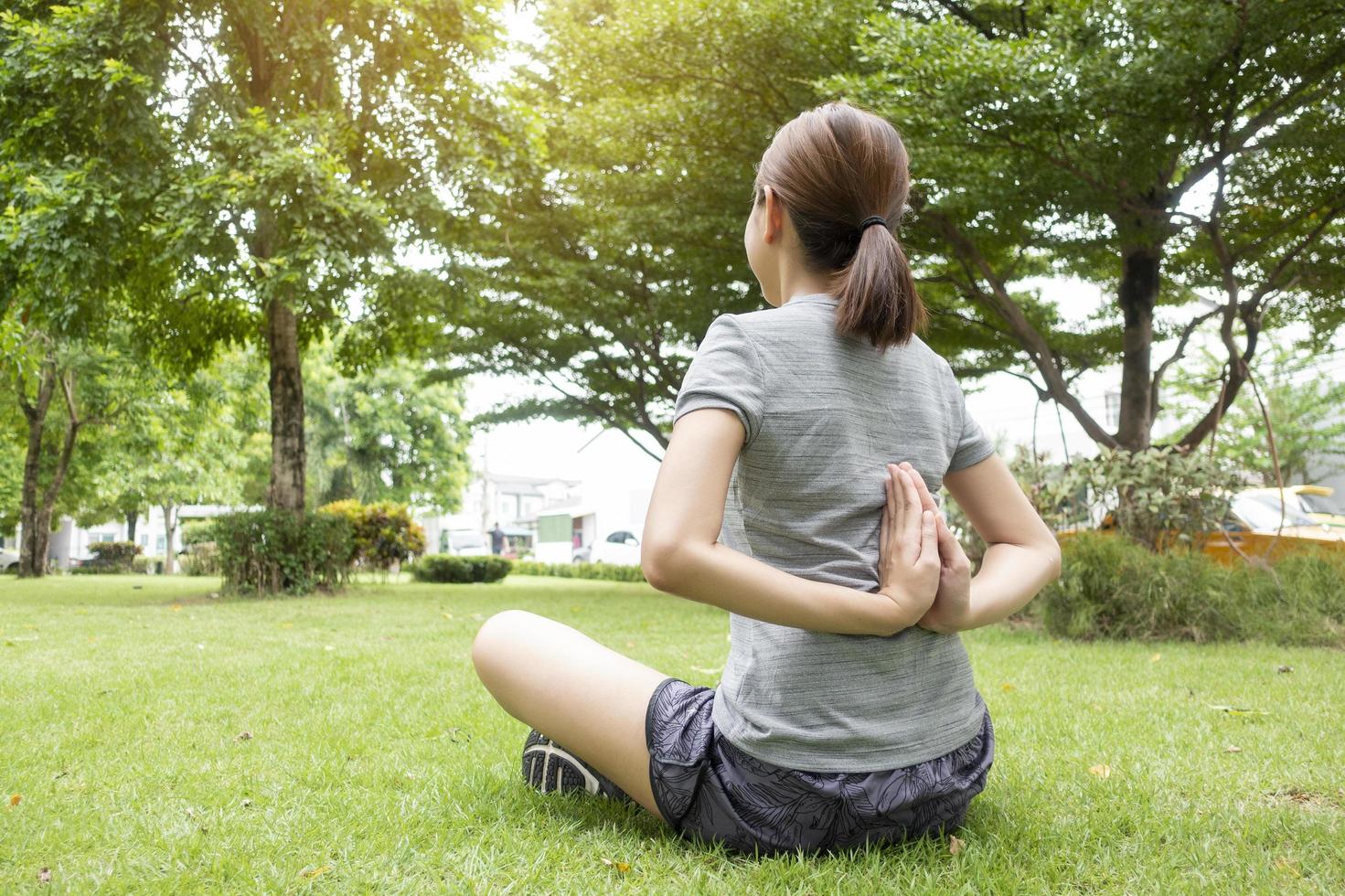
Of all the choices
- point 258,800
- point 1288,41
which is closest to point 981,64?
point 1288,41

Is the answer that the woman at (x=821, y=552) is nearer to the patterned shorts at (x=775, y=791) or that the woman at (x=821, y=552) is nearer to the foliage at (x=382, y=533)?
the patterned shorts at (x=775, y=791)

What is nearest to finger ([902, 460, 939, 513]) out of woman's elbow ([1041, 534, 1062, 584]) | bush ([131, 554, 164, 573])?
woman's elbow ([1041, 534, 1062, 584])

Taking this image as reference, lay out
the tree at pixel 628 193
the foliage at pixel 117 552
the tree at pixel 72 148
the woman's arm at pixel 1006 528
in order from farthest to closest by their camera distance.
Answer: the foliage at pixel 117 552, the tree at pixel 72 148, the tree at pixel 628 193, the woman's arm at pixel 1006 528

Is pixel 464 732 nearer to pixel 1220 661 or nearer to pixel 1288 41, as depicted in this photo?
pixel 1220 661

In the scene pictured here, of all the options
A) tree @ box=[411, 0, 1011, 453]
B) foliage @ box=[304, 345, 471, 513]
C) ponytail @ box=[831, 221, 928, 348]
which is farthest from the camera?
foliage @ box=[304, 345, 471, 513]

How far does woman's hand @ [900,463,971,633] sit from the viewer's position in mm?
1821

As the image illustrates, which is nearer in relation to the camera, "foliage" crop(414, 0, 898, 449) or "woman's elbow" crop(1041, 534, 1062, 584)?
"woman's elbow" crop(1041, 534, 1062, 584)

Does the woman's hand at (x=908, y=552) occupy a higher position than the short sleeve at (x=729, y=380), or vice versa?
the short sleeve at (x=729, y=380)

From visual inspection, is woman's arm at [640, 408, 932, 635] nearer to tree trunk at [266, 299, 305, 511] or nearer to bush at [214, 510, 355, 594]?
bush at [214, 510, 355, 594]

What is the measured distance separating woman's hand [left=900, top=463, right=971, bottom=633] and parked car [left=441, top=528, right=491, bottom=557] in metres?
39.3

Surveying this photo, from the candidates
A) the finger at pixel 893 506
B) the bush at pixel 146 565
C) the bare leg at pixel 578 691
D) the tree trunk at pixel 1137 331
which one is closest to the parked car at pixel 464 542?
the bush at pixel 146 565

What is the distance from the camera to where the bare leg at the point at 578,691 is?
2.12 m

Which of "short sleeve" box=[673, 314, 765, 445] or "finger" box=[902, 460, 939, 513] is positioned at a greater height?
"short sleeve" box=[673, 314, 765, 445]

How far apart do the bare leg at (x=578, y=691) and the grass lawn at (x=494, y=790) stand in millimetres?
222
